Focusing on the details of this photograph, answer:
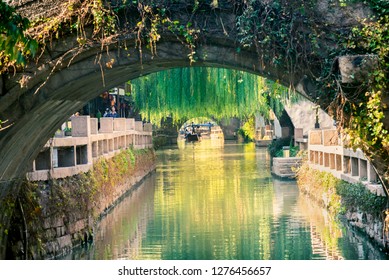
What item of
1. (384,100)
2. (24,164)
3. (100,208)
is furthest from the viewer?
(100,208)

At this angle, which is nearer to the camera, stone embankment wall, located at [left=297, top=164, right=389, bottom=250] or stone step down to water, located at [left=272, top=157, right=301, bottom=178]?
stone embankment wall, located at [left=297, top=164, right=389, bottom=250]

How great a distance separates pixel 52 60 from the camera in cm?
905

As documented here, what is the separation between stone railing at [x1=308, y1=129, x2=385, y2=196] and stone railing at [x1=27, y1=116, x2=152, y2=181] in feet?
12.9

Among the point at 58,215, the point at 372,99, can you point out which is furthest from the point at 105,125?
the point at 372,99

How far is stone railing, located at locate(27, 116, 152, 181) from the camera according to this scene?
1233cm

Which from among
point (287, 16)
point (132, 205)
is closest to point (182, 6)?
point (287, 16)

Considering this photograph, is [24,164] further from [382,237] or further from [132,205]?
[132,205]

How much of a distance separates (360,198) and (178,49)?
496cm

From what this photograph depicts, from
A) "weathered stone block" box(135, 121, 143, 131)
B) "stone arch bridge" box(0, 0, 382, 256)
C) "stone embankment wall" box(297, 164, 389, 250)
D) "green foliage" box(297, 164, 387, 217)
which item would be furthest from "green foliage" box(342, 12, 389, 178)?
"weathered stone block" box(135, 121, 143, 131)

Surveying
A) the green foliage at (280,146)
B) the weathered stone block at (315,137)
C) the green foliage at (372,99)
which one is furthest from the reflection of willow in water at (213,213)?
the green foliage at (372,99)

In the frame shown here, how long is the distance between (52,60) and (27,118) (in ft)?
2.88

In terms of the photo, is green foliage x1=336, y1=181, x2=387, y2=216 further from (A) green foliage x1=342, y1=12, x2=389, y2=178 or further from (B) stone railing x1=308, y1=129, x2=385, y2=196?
(A) green foliage x1=342, y1=12, x2=389, y2=178

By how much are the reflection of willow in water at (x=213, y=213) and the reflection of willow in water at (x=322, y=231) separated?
2.35 feet

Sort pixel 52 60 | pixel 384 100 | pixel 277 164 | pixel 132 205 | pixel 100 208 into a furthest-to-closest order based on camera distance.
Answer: pixel 277 164, pixel 132 205, pixel 100 208, pixel 52 60, pixel 384 100
